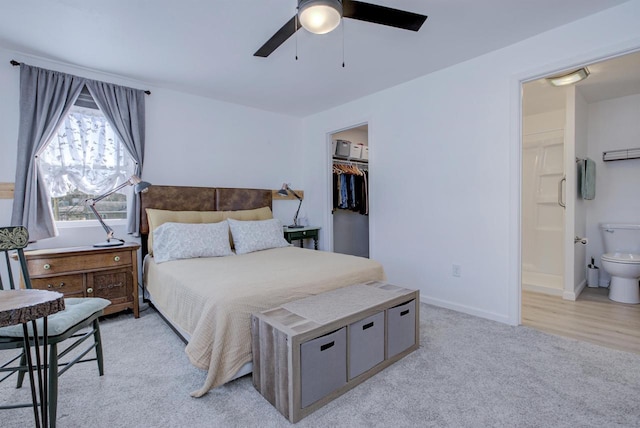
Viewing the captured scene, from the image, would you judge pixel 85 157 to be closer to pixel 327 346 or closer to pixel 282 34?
pixel 282 34

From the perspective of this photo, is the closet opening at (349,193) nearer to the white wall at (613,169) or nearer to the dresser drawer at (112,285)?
the dresser drawer at (112,285)

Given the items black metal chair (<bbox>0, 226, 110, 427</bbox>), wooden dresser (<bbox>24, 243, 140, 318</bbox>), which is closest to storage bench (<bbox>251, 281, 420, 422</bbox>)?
black metal chair (<bbox>0, 226, 110, 427</bbox>)

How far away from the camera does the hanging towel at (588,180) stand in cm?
354

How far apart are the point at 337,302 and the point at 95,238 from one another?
8.75 ft

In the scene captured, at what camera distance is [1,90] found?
259 centimetres

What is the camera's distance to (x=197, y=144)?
3.66 m

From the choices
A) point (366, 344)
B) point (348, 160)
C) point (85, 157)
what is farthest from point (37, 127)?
point (348, 160)

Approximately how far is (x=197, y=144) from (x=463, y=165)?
301cm

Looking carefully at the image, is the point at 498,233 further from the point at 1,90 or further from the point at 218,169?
the point at 1,90

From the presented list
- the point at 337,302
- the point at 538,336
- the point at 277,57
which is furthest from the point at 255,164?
the point at 538,336

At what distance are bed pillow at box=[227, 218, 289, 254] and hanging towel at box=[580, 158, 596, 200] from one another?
3586 millimetres

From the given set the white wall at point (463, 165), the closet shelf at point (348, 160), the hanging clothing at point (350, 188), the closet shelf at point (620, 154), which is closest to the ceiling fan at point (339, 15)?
the white wall at point (463, 165)

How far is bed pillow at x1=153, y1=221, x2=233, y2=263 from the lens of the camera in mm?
2692

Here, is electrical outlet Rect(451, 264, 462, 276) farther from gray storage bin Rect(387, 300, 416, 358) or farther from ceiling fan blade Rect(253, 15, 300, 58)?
ceiling fan blade Rect(253, 15, 300, 58)
